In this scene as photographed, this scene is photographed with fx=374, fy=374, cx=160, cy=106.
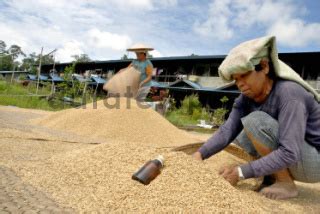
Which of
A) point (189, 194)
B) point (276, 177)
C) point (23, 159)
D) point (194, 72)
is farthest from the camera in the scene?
point (194, 72)

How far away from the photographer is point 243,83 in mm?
2270

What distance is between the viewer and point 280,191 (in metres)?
2.37

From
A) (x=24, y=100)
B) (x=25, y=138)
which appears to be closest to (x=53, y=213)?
(x=25, y=138)

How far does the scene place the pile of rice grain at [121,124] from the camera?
5207mm

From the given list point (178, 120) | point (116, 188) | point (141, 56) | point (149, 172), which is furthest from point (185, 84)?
point (116, 188)

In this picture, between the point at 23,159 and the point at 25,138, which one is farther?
the point at 25,138

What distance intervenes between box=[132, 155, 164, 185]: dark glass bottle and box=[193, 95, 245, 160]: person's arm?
47 cm

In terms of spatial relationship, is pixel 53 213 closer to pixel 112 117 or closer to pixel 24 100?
pixel 112 117

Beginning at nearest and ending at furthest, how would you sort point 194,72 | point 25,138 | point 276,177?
point 276,177 < point 25,138 < point 194,72

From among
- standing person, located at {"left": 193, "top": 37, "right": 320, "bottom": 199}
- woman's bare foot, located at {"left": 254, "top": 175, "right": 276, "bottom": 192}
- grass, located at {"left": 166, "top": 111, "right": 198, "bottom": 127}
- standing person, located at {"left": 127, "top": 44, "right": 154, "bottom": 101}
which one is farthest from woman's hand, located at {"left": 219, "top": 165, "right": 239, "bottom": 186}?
grass, located at {"left": 166, "top": 111, "right": 198, "bottom": 127}

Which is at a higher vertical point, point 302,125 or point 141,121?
point 302,125

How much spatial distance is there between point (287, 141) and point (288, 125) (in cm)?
9

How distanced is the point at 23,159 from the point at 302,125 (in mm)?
1915

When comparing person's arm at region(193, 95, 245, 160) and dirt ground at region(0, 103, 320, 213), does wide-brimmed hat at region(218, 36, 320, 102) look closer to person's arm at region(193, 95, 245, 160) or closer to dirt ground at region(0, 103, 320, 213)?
person's arm at region(193, 95, 245, 160)
